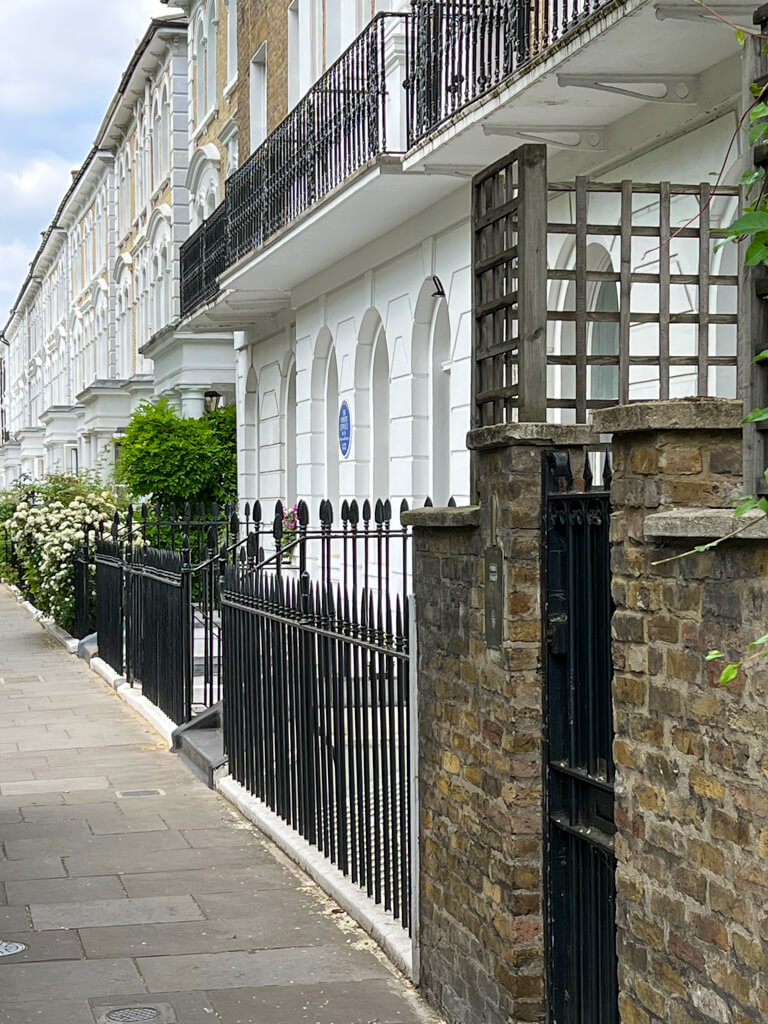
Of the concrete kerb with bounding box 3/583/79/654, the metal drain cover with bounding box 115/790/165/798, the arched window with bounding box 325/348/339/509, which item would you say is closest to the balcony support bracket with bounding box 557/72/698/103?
the metal drain cover with bounding box 115/790/165/798

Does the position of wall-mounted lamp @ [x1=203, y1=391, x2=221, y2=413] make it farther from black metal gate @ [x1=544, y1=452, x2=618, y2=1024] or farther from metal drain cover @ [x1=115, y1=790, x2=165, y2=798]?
black metal gate @ [x1=544, y1=452, x2=618, y2=1024]

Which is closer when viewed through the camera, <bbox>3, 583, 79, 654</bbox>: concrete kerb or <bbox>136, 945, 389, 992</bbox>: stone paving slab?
<bbox>136, 945, 389, 992</bbox>: stone paving slab

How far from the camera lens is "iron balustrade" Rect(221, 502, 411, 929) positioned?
631 centimetres

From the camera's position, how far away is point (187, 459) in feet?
80.8

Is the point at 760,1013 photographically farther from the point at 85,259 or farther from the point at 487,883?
the point at 85,259

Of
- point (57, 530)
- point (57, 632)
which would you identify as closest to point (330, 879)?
point (57, 530)

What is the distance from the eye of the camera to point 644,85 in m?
9.53

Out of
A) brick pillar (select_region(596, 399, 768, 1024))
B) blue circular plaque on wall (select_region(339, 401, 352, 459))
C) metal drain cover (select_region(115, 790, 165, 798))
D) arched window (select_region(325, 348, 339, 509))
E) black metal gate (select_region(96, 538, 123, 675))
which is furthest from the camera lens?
arched window (select_region(325, 348, 339, 509))

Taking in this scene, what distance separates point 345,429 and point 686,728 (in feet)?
47.1

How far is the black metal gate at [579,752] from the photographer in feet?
14.6

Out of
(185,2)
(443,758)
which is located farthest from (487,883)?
(185,2)

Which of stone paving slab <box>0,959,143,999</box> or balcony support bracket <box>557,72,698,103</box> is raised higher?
balcony support bracket <box>557,72,698,103</box>

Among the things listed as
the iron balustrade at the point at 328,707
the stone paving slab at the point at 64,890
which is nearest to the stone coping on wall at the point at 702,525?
the iron balustrade at the point at 328,707

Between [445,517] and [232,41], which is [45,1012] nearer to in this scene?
[445,517]
